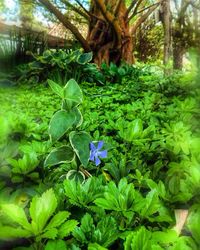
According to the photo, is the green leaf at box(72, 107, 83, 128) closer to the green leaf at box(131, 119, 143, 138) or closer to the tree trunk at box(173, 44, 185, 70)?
the green leaf at box(131, 119, 143, 138)

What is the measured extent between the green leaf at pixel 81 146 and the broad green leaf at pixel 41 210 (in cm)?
35

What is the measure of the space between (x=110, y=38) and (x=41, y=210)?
6.90 metres

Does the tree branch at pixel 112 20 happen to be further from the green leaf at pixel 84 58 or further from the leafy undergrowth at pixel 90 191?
the leafy undergrowth at pixel 90 191

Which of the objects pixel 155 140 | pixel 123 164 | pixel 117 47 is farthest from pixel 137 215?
pixel 117 47

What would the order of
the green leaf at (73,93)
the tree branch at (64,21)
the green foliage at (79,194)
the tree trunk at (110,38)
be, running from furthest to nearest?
the tree trunk at (110,38) < the tree branch at (64,21) < the green leaf at (73,93) < the green foliage at (79,194)

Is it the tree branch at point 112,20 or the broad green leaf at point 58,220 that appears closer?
the broad green leaf at point 58,220

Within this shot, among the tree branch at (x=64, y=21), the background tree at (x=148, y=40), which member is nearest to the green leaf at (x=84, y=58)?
the tree branch at (x=64, y=21)

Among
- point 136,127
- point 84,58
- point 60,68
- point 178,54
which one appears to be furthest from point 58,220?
point 178,54

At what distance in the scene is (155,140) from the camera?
134cm

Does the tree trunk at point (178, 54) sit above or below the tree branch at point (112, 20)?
below

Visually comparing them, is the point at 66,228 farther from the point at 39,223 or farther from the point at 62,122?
the point at 62,122

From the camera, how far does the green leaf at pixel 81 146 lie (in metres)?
1.03

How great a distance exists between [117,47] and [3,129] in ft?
21.3

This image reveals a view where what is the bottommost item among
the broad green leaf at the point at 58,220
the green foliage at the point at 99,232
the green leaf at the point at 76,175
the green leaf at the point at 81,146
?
the green leaf at the point at 76,175
